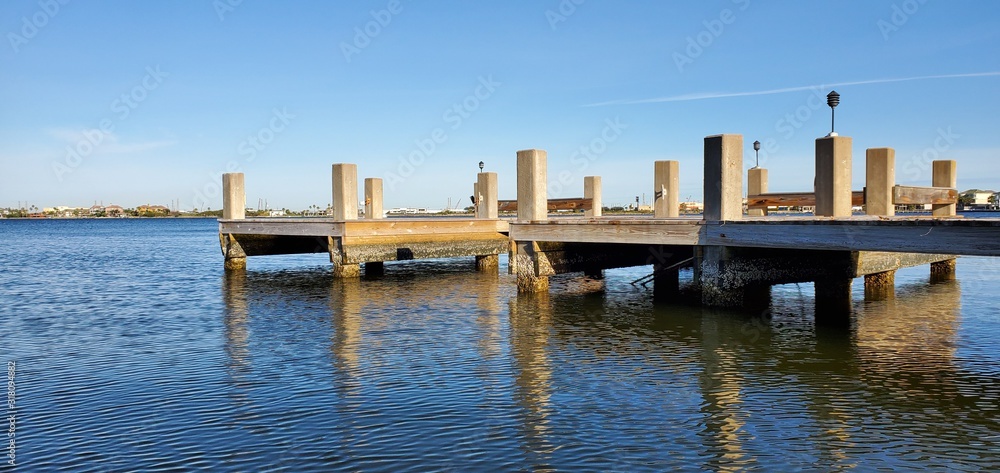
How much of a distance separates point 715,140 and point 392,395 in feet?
24.7

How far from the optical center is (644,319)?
13.9 meters

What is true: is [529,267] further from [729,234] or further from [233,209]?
[233,209]

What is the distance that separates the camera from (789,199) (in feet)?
56.7

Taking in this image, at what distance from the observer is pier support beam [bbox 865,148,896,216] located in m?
13.7

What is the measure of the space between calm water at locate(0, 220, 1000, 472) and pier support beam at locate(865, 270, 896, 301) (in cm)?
45

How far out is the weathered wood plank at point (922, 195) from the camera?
13086mm

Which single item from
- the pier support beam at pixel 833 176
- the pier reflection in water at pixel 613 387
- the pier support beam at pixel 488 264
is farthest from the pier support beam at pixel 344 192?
the pier support beam at pixel 833 176

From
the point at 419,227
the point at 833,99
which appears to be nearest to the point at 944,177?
the point at 833,99

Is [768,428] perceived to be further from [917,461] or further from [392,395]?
[392,395]

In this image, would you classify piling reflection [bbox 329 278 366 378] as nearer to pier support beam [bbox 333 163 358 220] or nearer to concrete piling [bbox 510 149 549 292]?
pier support beam [bbox 333 163 358 220]

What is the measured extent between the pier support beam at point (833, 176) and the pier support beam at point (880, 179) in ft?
2.73

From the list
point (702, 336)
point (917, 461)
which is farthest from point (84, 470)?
point (702, 336)

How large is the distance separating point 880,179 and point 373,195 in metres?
15.7
